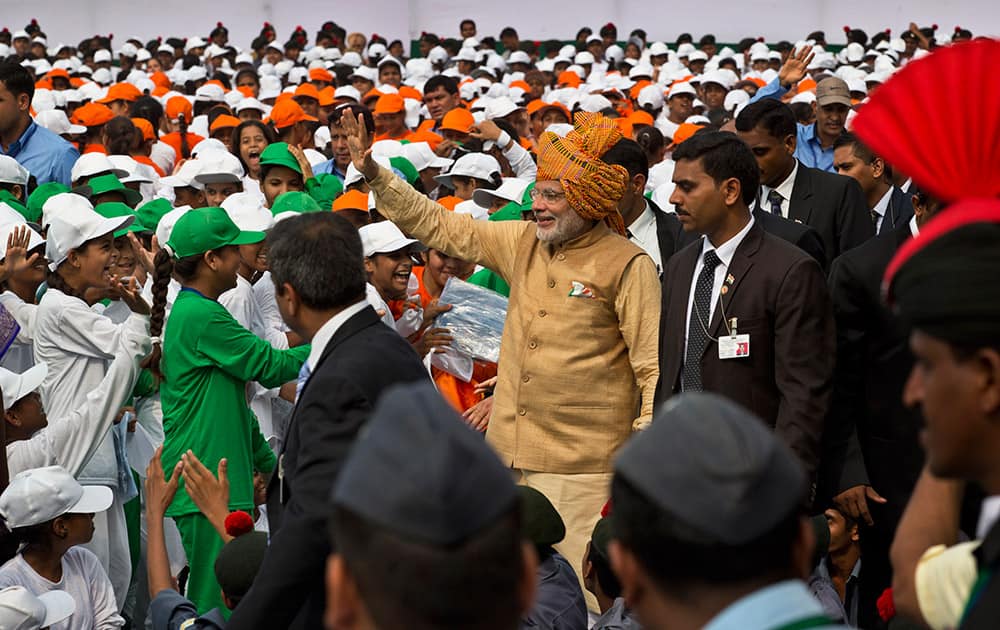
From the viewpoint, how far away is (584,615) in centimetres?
347

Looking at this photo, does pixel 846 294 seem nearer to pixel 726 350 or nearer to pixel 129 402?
pixel 726 350

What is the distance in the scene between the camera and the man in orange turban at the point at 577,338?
4.40m

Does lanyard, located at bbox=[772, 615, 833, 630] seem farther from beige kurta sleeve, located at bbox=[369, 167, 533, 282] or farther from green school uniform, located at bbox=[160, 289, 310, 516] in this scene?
green school uniform, located at bbox=[160, 289, 310, 516]

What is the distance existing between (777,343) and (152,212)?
4.12 metres

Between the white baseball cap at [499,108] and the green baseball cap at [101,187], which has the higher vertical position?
the white baseball cap at [499,108]

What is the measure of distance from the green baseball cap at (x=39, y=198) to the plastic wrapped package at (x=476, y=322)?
259 cm

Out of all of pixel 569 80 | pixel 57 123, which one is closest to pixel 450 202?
pixel 57 123

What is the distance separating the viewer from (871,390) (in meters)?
4.06

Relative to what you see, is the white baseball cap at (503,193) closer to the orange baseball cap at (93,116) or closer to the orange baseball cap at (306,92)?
the orange baseball cap at (93,116)

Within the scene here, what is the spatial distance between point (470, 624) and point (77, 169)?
6.57m

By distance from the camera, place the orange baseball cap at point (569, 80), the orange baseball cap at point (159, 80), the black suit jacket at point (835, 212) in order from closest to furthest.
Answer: the black suit jacket at point (835, 212)
the orange baseball cap at point (159, 80)
the orange baseball cap at point (569, 80)

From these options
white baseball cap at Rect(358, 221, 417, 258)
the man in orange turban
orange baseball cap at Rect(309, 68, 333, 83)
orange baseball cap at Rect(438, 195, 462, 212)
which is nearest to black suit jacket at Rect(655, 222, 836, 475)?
the man in orange turban

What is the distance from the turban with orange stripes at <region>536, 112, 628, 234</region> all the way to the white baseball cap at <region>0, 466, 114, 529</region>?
5.86 ft

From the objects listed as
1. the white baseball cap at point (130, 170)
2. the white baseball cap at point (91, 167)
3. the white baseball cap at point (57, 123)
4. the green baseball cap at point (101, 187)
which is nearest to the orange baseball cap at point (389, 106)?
the white baseball cap at point (57, 123)
